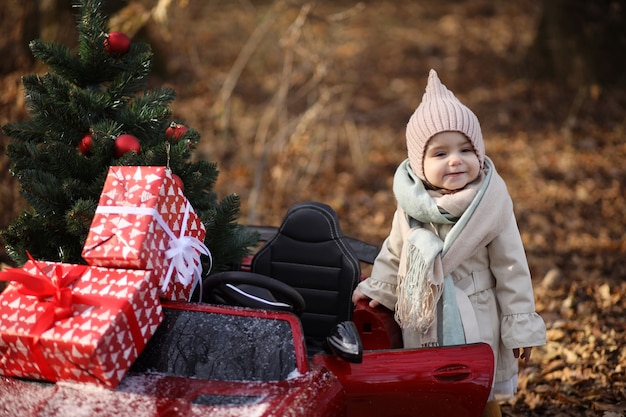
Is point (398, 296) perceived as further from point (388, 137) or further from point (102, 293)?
point (388, 137)

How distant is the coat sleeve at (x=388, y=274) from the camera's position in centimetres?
395

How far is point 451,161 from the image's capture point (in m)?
3.69

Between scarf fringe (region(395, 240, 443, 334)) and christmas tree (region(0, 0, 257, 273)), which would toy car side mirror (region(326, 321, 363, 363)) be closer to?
scarf fringe (region(395, 240, 443, 334))

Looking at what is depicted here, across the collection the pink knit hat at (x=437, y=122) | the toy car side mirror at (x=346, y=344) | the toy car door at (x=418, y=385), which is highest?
the pink knit hat at (x=437, y=122)

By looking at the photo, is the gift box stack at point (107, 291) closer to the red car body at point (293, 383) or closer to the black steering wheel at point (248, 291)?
the red car body at point (293, 383)

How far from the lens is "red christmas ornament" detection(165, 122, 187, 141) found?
4.14m

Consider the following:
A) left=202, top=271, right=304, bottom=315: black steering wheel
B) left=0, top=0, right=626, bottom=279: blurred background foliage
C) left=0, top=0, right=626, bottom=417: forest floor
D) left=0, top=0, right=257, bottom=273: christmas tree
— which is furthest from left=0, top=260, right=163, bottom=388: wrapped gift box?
left=0, top=0, right=626, bottom=279: blurred background foliage

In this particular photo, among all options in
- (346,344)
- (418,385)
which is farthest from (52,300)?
(418,385)

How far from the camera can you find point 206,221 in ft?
13.5

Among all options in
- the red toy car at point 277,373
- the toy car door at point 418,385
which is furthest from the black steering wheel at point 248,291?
the toy car door at point 418,385

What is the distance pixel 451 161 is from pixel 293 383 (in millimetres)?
1378

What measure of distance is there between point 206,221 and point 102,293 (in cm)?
110

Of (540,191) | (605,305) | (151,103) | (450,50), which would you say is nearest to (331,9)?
(450,50)

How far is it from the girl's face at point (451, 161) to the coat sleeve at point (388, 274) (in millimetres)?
A: 321
